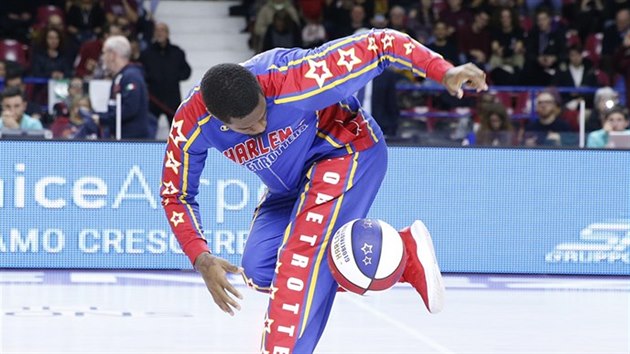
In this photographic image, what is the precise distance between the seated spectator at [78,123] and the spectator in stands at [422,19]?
6.64 meters

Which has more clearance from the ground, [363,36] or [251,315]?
[363,36]

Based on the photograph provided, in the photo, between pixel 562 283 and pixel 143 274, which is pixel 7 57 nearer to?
pixel 143 274

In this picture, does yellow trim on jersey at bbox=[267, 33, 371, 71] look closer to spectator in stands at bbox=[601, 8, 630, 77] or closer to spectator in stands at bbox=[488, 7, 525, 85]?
spectator in stands at bbox=[488, 7, 525, 85]

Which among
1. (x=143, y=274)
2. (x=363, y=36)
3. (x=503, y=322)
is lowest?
(x=143, y=274)

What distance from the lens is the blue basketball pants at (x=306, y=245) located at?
18.1 feet

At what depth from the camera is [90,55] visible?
15.5m

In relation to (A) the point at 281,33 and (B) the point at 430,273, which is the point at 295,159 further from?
(A) the point at 281,33

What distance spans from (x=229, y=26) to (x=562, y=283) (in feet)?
31.6

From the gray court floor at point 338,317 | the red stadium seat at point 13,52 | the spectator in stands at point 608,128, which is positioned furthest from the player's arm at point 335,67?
the red stadium seat at point 13,52

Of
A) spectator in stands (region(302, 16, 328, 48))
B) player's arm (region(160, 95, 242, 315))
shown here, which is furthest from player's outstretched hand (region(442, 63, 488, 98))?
spectator in stands (region(302, 16, 328, 48))

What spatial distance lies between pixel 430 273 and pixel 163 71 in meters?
10.1

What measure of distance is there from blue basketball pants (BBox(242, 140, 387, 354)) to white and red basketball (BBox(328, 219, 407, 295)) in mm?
92

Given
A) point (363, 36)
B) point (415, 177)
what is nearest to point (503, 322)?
point (415, 177)

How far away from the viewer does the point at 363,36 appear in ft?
18.2
